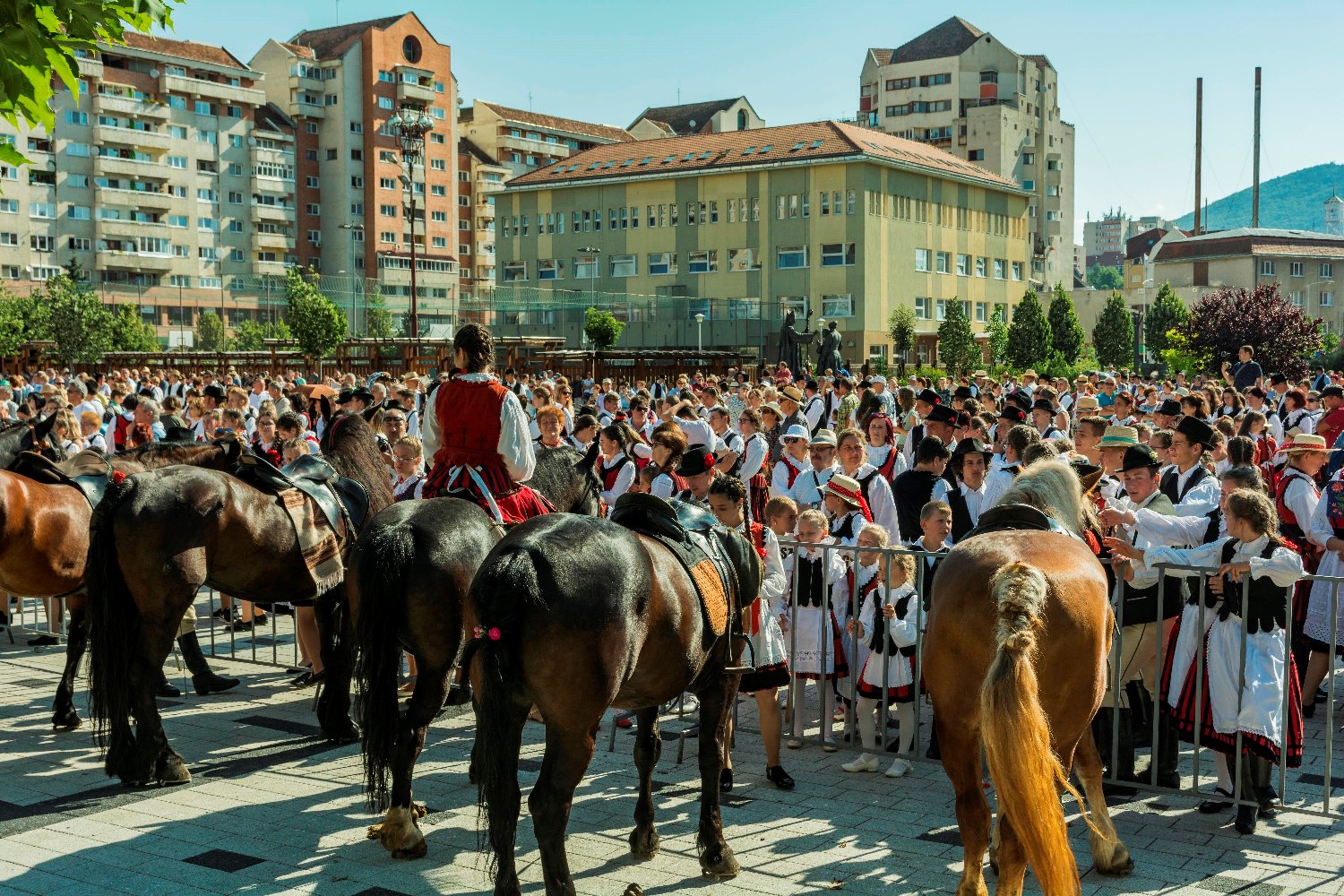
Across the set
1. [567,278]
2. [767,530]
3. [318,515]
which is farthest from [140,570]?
[567,278]

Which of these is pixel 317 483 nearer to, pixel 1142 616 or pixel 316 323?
pixel 1142 616

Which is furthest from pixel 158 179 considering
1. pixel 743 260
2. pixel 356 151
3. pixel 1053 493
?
pixel 1053 493

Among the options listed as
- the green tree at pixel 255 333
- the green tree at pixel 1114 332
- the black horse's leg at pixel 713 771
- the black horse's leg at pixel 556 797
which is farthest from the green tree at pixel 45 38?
the green tree at pixel 1114 332

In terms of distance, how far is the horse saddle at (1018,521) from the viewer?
6.15 metres

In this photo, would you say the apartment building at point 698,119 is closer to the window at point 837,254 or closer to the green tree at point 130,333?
the window at point 837,254

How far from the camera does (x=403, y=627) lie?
21.8 feet

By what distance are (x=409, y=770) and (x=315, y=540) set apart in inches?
97.4

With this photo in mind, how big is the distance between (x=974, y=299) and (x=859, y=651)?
7274 centimetres

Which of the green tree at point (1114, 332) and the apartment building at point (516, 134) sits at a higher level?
the apartment building at point (516, 134)

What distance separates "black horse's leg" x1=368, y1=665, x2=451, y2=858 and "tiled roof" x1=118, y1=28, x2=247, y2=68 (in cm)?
8783

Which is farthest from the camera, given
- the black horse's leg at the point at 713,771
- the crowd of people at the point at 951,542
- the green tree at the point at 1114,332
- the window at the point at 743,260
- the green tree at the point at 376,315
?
the green tree at the point at 1114,332

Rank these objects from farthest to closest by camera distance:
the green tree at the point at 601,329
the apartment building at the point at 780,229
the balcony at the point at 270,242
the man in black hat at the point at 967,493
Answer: the balcony at the point at 270,242 → the apartment building at the point at 780,229 → the green tree at the point at 601,329 → the man in black hat at the point at 967,493

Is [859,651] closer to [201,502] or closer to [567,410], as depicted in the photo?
[201,502]

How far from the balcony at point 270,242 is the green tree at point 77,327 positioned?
42775 mm
